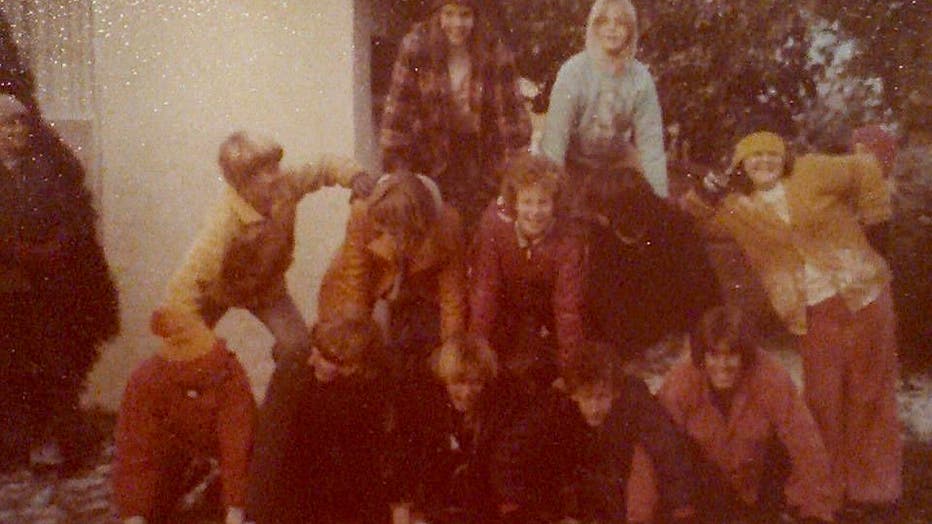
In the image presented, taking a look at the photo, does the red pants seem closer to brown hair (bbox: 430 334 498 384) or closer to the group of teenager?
the group of teenager

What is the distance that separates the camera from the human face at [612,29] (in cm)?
261

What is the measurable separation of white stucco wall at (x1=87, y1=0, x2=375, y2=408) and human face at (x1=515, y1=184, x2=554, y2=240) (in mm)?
433

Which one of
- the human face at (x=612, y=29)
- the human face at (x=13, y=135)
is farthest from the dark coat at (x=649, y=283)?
the human face at (x=13, y=135)

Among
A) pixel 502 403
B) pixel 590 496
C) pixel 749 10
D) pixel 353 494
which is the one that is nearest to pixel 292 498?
pixel 353 494

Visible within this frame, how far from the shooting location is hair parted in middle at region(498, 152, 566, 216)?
257 cm

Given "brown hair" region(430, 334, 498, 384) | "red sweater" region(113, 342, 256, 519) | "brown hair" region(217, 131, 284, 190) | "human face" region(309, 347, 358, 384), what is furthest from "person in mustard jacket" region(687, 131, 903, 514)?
"red sweater" region(113, 342, 256, 519)

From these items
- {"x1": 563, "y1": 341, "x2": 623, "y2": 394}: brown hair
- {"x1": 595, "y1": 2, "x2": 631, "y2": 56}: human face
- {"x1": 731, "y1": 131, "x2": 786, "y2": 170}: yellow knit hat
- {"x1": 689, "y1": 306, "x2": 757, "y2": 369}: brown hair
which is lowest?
{"x1": 563, "y1": 341, "x2": 623, "y2": 394}: brown hair

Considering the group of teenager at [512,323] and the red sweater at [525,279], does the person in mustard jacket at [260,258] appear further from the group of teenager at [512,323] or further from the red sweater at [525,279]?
the red sweater at [525,279]

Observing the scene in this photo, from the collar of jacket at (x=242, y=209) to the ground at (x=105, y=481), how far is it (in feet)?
2.20

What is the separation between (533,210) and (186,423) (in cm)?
105

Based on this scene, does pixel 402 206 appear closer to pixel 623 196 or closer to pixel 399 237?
pixel 399 237

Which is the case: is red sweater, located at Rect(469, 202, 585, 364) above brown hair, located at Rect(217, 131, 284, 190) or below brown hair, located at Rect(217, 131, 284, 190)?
below

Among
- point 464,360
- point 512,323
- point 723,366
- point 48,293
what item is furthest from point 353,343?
point 723,366

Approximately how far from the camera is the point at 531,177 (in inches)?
101
